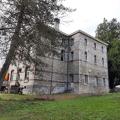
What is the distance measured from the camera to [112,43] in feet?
147

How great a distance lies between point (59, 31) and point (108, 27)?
1471 inches

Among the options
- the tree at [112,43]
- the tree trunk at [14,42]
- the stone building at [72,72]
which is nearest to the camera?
the tree trunk at [14,42]

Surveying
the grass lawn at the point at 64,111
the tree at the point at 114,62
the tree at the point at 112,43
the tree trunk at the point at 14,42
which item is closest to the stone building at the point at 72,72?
the tree at the point at 114,62

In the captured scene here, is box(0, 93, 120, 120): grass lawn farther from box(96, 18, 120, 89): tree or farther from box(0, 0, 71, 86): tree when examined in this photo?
box(96, 18, 120, 89): tree

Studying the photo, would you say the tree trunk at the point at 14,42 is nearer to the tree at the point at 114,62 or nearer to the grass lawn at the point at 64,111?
the grass lawn at the point at 64,111

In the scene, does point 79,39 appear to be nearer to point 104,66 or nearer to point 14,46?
point 104,66

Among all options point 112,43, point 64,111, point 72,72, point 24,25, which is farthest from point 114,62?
point 64,111

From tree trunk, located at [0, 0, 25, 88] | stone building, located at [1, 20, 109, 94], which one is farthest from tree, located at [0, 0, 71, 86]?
stone building, located at [1, 20, 109, 94]

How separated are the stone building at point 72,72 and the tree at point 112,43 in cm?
610

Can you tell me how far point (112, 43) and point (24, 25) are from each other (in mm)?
33482

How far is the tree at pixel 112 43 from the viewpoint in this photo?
42.8 m

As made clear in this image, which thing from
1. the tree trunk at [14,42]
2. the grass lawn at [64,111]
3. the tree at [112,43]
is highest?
the tree at [112,43]

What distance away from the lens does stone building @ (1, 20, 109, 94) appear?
98.0ft

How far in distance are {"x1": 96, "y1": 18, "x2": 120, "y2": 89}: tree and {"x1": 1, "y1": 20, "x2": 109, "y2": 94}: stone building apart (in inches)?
240
